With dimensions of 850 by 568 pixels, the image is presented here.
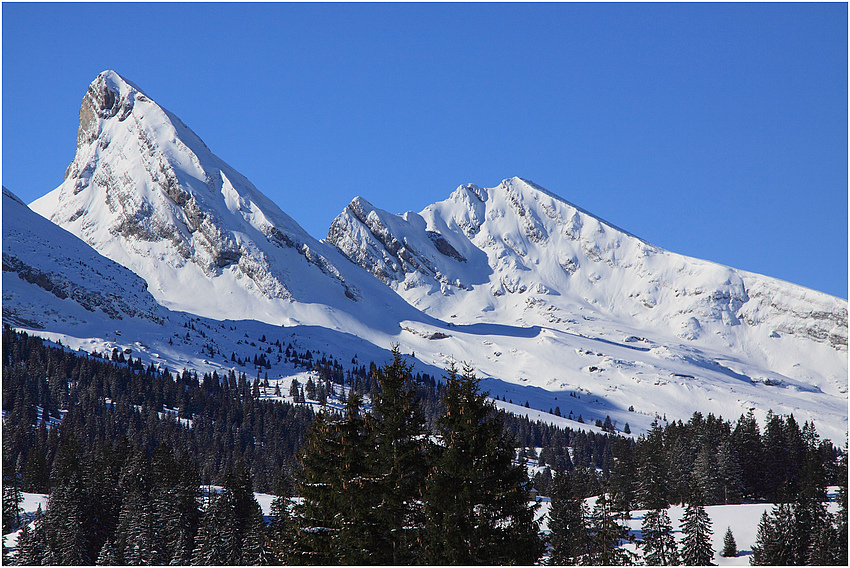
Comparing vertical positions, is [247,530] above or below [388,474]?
below

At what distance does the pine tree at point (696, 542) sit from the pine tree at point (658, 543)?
2.82 ft

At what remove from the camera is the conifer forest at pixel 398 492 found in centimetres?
2972

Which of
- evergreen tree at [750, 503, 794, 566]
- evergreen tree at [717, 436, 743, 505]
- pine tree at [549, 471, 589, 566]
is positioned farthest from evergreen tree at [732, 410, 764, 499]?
pine tree at [549, 471, 589, 566]

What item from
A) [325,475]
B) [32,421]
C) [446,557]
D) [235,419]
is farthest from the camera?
[235,419]

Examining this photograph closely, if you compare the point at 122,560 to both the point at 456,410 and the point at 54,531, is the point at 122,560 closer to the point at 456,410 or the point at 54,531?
the point at 54,531

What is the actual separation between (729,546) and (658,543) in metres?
7.14

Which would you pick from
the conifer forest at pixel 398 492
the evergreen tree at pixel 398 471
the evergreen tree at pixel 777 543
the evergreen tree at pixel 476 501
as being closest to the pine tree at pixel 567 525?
the conifer forest at pixel 398 492

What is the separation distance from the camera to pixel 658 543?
57.5 meters

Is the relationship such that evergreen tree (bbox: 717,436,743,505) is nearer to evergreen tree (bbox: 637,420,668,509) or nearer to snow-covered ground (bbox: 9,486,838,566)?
evergreen tree (bbox: 637,420,668,509)

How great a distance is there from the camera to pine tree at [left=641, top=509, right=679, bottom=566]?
5694 cm

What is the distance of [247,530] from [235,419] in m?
132

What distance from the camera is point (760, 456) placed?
89500 mm

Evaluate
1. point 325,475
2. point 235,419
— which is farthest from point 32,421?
point 325,475

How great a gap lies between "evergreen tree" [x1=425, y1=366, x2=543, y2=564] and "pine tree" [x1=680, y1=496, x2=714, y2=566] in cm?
3266
